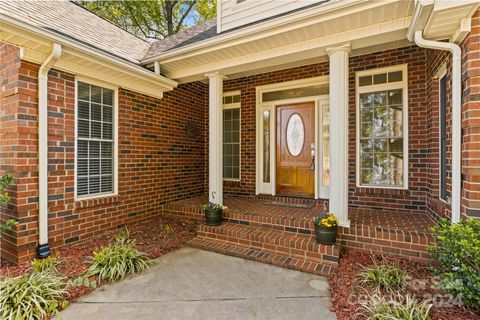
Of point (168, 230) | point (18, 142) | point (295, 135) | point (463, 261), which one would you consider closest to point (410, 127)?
point (295, 135)

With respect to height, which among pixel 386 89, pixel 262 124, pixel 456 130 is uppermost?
pixel 386 89

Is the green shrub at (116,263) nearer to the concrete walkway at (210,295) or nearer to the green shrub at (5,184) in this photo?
the concrete walkway at (210,295)

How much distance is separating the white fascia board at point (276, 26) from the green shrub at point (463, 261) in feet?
7.97

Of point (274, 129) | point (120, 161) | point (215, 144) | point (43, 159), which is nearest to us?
point (43, 159)

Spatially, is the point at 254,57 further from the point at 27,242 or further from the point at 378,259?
the point at 27,242

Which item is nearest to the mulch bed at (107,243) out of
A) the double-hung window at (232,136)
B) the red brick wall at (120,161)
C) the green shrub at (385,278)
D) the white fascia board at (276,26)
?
the red brick wall at (120,161)

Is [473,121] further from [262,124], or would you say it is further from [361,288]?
[262,124]

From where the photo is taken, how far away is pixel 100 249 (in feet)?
11.4

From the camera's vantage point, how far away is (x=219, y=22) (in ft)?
14.0

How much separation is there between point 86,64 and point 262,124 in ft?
11.2

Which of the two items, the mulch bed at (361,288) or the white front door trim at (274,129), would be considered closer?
the mulch bed at (361,288)

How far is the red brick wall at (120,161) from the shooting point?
121 inches

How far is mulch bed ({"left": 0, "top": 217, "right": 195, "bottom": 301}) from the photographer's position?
2.88 metres

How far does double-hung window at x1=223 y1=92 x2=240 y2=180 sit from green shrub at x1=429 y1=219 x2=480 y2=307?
163 inches
